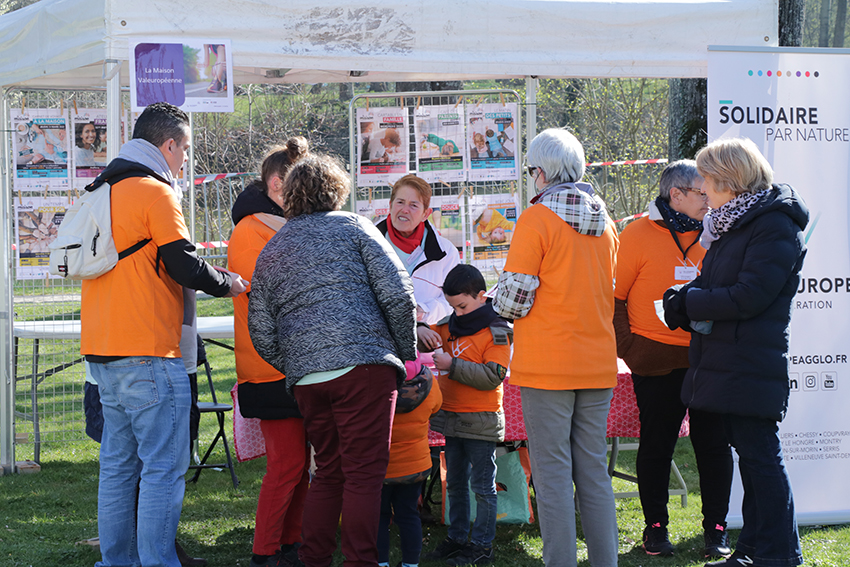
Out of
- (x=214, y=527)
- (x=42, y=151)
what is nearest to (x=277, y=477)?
(x=214, y=527)

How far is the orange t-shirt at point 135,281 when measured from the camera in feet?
8.80

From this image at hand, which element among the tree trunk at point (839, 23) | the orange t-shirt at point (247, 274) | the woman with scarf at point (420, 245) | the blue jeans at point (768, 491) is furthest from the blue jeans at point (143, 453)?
the tree trunk at point (839, 23)

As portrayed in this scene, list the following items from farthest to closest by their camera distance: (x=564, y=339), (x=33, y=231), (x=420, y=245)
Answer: (x=33, y=231), (x=420, y=245), (x=564, y=339)

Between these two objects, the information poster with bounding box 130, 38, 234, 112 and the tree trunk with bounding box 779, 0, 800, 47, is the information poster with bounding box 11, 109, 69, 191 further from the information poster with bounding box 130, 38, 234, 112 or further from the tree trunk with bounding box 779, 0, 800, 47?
the tree trunk with bounding box 779, 0, 800, 47

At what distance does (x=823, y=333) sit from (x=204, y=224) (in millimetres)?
8884

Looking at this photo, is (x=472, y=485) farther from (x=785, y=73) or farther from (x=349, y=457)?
(x=785, y=73)

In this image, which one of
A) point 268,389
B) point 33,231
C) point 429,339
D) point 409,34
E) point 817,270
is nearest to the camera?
point 268,389

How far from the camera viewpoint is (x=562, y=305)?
105 inches

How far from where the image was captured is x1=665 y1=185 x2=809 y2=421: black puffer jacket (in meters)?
2.67

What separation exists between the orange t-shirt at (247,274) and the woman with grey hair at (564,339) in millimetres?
920

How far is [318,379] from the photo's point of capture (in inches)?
97.7

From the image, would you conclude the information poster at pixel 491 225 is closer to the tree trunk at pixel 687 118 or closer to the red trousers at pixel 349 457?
the red trousers at pixel 349 457

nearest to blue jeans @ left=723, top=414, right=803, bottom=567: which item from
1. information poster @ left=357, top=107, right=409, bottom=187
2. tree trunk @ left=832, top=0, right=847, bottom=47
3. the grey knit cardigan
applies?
the grey knit cardigan

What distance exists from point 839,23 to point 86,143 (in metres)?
15.1
